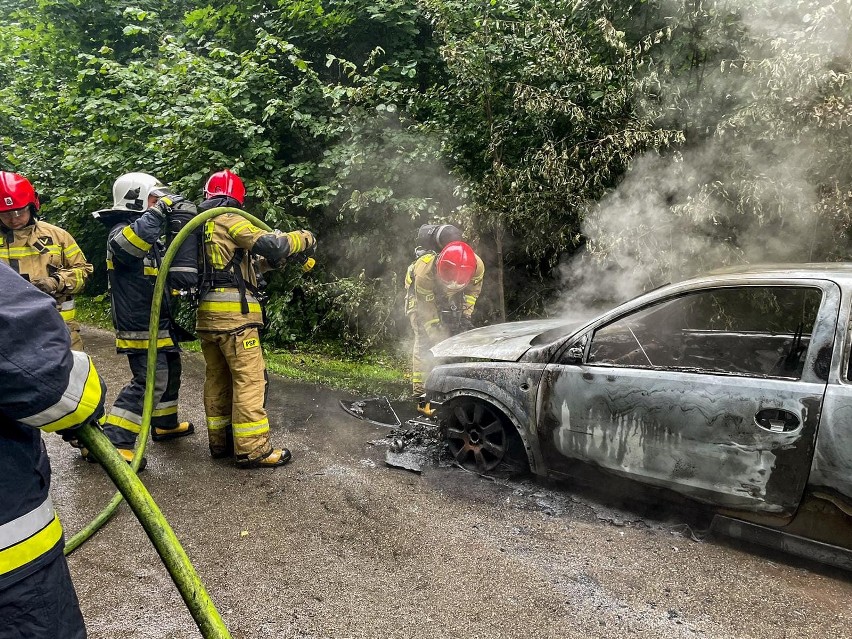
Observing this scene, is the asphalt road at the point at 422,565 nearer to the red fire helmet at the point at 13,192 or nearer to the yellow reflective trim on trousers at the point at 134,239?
the yellow reflective trim on trousers at the point at 134,239

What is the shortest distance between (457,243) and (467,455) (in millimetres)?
2107

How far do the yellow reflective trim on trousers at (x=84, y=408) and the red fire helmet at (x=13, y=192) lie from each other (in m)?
3.46

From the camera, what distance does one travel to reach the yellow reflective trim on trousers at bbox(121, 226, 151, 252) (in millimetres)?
4020

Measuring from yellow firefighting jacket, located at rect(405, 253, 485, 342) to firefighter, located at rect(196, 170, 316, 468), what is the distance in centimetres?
182

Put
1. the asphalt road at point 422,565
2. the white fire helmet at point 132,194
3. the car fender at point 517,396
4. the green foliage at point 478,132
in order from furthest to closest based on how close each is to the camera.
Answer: the green foliage at point 478,132, the white fire helmet at point 132,194, the car fender at point 517,396, the asphalt road at point 422,565

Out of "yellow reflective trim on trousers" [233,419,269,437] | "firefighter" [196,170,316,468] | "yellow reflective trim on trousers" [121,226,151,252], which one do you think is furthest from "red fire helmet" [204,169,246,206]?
"yellow reflective trim on trousers" [233,419,269,437]

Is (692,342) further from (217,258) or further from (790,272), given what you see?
(217,258)

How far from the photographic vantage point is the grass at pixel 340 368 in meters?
6.54

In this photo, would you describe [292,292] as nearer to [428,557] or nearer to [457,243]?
[457,243]

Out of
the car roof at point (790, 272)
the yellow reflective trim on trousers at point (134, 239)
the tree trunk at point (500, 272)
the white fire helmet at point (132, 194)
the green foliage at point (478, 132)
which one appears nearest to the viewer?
the car roof at point (790, 272)

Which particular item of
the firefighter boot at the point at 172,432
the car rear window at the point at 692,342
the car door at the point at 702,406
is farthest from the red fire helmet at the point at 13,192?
the car rear window at the point at 692,342

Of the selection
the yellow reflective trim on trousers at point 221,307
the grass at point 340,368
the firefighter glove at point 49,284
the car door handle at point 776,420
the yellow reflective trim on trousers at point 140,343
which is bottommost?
the grass at point 340,368

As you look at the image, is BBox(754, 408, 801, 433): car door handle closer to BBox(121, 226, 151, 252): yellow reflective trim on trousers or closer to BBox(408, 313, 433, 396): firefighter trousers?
BBox(408, 313, 433, 396): firefighter trousers

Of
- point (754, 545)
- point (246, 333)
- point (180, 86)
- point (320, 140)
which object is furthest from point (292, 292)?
point (754, 545)
